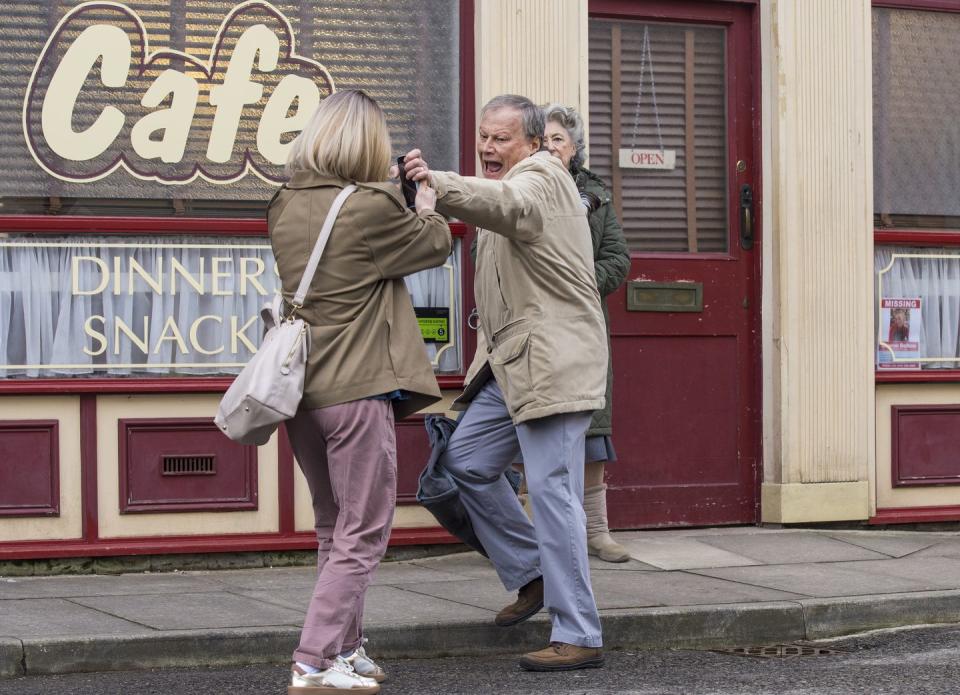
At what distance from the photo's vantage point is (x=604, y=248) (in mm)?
7238

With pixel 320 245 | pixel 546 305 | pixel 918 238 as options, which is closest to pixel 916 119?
pixel 918 238

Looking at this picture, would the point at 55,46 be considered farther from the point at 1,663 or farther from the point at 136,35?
the point at 1,663

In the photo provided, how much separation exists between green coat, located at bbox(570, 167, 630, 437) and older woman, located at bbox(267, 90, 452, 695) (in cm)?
228

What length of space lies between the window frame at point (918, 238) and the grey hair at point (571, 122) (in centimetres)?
223

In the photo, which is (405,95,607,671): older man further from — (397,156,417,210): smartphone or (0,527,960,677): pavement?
(0,527,960,677): pavement

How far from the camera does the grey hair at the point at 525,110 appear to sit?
543 cm

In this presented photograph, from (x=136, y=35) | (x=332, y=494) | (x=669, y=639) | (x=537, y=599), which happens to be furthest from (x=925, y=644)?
(x=136, y=35)

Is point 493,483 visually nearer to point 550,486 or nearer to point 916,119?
point 550,486

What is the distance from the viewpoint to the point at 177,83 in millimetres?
7398

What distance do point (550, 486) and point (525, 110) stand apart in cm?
133

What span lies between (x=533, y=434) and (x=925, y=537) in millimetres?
3814

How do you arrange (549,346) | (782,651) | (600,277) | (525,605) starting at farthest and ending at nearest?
(600,277), (782,651), (525,605), (549,346)

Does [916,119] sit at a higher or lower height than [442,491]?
higher

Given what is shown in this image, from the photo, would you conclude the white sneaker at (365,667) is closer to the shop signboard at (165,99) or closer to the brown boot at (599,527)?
the brown boot at (599,527)
